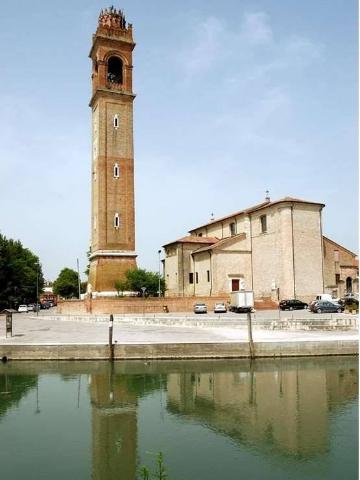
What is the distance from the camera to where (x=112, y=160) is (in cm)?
4838

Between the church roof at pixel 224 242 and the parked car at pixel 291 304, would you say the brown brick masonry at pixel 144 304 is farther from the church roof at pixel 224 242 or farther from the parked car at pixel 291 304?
the church roof at pixel 224 242

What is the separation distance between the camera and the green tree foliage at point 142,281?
4606 cm

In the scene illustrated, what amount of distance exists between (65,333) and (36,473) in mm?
18968

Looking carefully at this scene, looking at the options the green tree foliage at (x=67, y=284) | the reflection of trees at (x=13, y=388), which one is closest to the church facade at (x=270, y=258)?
the reflection of trees at (x=13, y=388)

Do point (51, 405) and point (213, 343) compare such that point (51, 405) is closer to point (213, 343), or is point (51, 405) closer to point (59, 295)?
point (213, 343)

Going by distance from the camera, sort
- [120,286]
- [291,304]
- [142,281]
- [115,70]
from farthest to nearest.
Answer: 1. [115,70]
2. [142,281]
3. [120,286]
4. [291,304]

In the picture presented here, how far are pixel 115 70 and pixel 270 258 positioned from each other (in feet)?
79.4

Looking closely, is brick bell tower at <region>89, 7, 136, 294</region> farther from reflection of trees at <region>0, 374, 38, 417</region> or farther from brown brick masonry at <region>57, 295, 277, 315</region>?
reflection of trees at <region>0, 374, 38, 417</region>

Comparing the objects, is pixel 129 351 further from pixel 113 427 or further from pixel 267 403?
pixel 113 427

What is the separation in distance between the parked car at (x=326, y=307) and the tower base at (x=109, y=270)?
17348 millimetres

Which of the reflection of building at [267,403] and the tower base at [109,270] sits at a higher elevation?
the tower base at [109,270]

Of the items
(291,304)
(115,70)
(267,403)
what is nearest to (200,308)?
(291,304)

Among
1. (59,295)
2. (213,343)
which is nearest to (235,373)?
(213,343)

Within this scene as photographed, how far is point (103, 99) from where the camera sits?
48.7 meters
